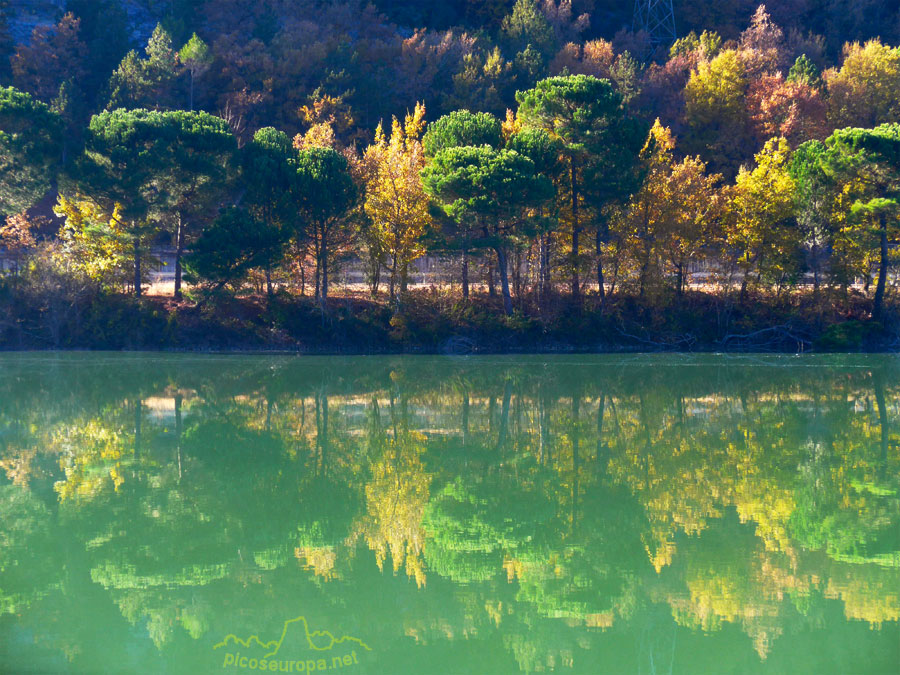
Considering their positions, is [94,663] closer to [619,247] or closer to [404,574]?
[404,574]

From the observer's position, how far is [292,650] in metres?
9.70

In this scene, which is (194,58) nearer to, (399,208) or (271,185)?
(271,185)

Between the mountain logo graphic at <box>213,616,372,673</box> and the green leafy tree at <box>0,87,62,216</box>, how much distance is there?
29.9 metres

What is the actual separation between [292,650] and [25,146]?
1209 inches

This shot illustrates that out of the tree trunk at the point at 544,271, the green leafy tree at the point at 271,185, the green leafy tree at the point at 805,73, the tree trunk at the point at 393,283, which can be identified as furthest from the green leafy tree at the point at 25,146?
the green leafy tree at the point at 805,73

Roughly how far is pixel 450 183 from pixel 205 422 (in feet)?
51.5

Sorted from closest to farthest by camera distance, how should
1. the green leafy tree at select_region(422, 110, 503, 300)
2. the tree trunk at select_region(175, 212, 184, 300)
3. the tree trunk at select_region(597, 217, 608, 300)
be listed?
the green leafy tree at select_region(422, 110, 503, 300), the tree trunk at select_region(175, 212, 184, 300), the tree trunk at select_region(597, 217, 608, 300)

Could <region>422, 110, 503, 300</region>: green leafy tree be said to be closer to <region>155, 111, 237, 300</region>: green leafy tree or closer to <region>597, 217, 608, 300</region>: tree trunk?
<region>597, 217, 608, 300</region>: tree trunk

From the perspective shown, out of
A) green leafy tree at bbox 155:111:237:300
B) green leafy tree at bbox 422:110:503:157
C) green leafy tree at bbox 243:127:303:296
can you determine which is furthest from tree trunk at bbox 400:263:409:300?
green leafy tree at bbox 155:111:237:300

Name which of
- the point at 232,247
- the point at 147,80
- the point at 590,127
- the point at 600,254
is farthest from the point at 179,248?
the point at 600,254

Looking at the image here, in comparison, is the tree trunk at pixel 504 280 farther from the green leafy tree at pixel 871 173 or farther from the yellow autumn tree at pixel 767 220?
the green leafy tree at pixel 871 173

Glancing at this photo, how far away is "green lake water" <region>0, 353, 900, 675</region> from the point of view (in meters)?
9.84

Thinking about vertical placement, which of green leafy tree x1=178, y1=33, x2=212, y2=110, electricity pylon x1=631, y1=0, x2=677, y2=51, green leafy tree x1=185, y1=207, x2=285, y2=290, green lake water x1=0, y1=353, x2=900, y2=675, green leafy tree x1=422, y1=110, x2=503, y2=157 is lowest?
green lake water x1=0, y1=353, x2=900, y2=675

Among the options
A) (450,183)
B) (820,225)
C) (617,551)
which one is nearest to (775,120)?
(820,225)
